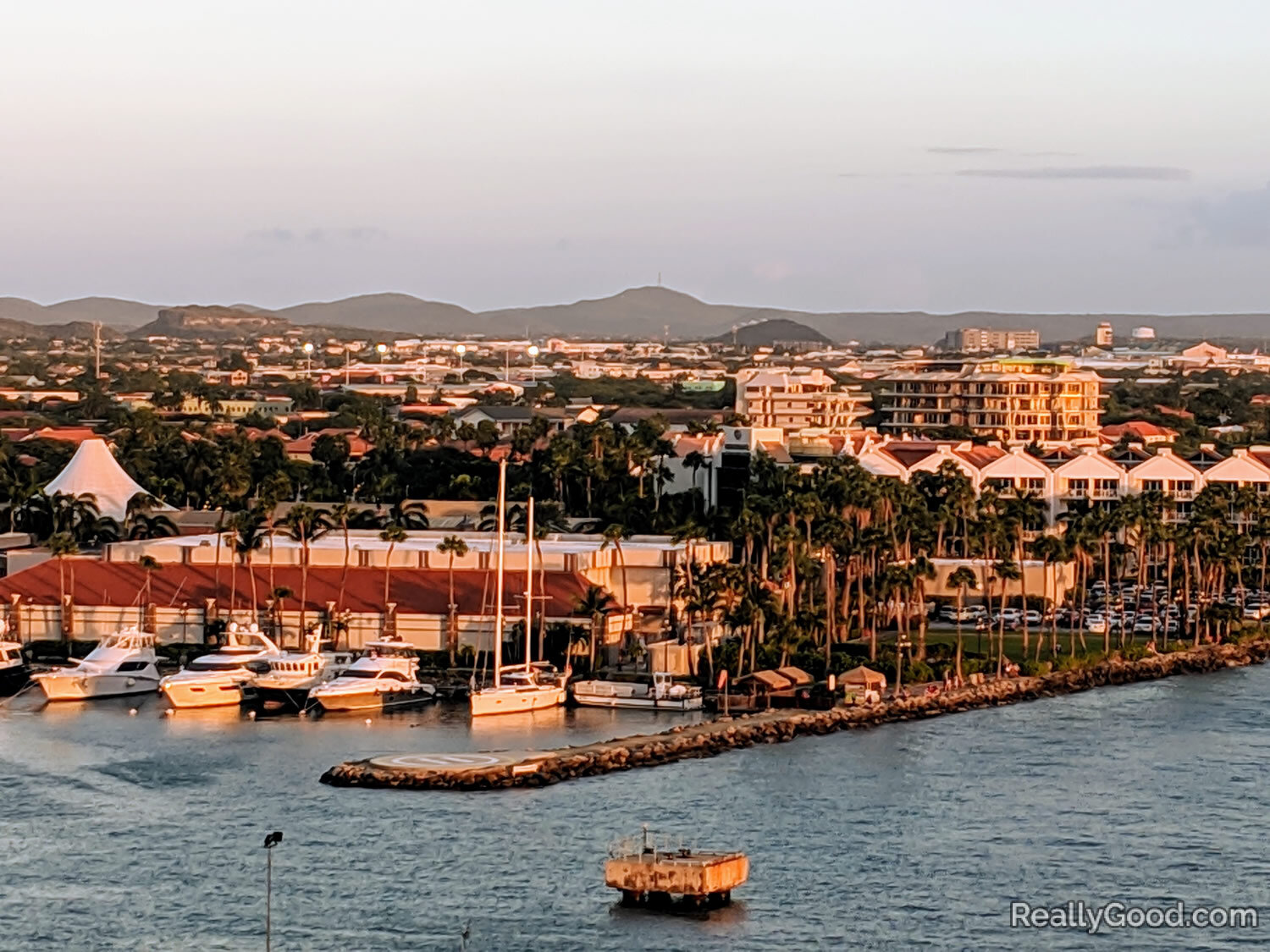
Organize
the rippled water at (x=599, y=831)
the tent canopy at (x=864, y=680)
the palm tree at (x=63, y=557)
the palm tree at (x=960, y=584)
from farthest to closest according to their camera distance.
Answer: the palm tree at (x=63, y=557) < the palm tree at (x=960, y=584) < the tent canopy at (x=864, y=680) < the rippled water at (x=599, y=831)

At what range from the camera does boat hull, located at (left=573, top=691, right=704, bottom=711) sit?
40250mm

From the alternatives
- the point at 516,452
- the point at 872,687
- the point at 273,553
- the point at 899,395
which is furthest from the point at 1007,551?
the point at 899,395

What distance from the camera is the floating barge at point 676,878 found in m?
26.8

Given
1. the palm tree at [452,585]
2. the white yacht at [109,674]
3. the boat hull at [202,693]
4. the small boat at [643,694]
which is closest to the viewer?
the boat hull at [202,693]

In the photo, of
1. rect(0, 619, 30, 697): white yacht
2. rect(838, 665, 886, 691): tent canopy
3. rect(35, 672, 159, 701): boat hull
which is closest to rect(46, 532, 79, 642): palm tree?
rect(0, 619, 30, 697): white yacht

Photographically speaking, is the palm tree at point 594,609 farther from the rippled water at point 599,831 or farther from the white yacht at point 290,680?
the white yacht at point 290,680

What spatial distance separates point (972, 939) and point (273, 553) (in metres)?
23.8

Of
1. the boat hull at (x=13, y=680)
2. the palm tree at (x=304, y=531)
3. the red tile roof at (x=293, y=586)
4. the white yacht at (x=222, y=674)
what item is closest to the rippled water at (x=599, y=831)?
the white yacht at (x=222, y=674)

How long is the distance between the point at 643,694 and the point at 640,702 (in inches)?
8.5

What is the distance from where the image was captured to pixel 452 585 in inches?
Result: 1772

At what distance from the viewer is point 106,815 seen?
31469mm

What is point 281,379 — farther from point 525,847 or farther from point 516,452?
point 525,847

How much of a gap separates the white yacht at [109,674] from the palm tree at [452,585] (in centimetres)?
483

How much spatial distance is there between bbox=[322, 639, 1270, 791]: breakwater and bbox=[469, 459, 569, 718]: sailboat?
9.62 ft
